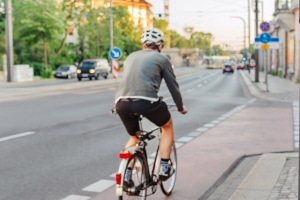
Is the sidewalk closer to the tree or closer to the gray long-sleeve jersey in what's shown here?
the gray long-sleeve jersey

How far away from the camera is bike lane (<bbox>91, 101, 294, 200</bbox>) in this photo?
5.89 m

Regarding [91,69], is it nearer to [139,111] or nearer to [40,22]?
[40,22]

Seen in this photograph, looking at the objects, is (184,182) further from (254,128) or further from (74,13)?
(74,13)

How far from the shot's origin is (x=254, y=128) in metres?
11.2

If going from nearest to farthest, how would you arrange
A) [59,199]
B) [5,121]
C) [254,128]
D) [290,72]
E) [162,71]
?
[162,71]
[59,199]
[254,128]
[5,121]
[290,72]

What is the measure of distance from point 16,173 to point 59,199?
137 centimetres

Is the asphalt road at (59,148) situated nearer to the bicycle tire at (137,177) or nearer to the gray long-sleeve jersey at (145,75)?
the bicycle tire at (137,177)

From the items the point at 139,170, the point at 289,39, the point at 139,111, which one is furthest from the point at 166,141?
the point at 289,39

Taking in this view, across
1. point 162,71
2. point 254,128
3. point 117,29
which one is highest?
point 117,29

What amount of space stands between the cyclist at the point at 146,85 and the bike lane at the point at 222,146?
1.21m

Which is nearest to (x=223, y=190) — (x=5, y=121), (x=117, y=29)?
(x=5, y=121)

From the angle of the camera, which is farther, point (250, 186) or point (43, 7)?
point (43, 7)

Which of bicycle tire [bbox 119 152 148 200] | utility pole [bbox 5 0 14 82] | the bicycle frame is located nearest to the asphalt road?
the bicycle frame

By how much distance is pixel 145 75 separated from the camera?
4445 millimetres
